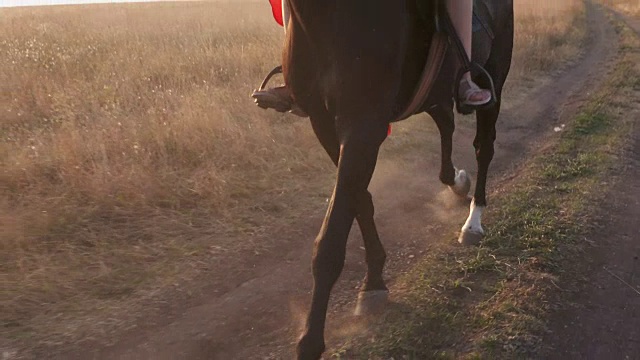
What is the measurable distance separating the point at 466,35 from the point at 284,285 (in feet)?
6.51

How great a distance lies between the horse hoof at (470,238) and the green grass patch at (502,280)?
0.07 metres

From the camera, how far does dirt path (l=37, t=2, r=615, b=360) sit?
3.04 metres

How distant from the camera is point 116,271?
383 centimetres

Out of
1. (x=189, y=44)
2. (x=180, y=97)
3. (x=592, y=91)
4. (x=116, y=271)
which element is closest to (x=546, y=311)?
(x=116, y=271)

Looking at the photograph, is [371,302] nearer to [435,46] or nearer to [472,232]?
[472,232]

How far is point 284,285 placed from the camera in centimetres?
373

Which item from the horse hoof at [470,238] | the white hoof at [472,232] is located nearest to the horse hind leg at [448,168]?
the white hoof at [472,232]

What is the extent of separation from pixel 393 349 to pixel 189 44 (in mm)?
9719

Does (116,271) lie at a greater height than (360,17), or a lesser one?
lesser

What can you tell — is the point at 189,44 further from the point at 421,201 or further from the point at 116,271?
the point at 116,271

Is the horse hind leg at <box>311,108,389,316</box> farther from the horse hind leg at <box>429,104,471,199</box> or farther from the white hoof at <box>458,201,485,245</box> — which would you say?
the horse hind leg at <box>429,104,471,199</box>

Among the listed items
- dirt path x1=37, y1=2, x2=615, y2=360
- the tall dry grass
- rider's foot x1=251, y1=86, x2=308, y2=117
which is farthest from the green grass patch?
the tall dry grass

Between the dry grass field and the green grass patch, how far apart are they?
153 centimetres

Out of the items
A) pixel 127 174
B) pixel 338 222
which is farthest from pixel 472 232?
pixel 127 174
